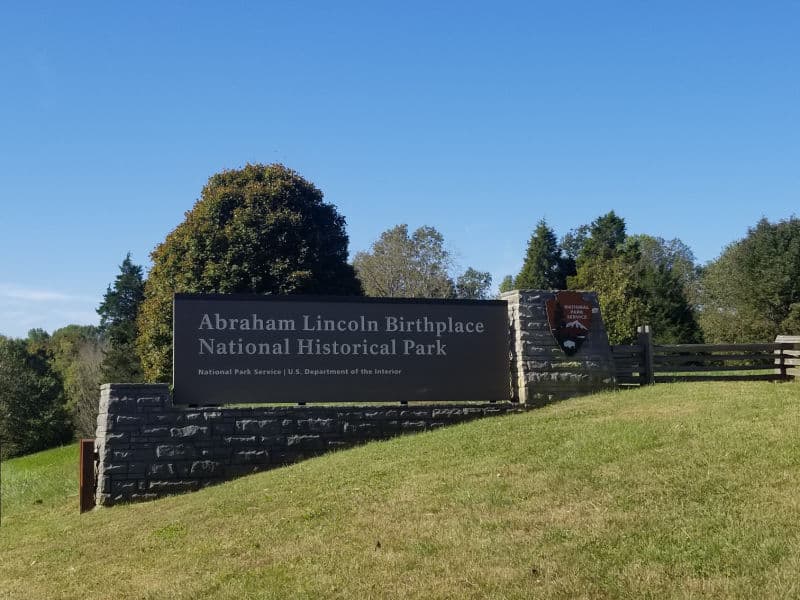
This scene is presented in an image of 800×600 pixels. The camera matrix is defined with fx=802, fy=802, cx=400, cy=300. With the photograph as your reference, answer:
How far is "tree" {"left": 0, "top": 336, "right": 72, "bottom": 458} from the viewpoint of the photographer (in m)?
39.0

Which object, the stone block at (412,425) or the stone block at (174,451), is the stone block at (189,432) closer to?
the stone block at (174,451)

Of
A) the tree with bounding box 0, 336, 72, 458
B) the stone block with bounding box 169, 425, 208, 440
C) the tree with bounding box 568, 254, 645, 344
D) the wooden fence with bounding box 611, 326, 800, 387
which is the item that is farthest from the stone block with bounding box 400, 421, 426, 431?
the tree with bounding box 0, 336, 72, 458

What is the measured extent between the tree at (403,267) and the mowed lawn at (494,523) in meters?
24.4

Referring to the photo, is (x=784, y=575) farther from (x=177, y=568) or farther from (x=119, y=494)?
(x=119, y=494)

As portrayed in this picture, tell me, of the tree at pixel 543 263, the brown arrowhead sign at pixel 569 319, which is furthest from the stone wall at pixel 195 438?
the tree at pixel 543 263

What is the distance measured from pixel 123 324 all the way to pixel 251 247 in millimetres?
20332

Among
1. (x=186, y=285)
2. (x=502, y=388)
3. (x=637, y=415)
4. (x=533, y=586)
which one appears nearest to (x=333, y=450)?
(x=502, y=388)

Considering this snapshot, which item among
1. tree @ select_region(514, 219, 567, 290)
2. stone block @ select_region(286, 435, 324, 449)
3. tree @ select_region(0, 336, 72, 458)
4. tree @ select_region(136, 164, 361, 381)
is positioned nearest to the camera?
stone block @ select_region(286, 435, 324, 449)

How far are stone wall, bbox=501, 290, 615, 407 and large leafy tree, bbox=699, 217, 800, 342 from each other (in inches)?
887

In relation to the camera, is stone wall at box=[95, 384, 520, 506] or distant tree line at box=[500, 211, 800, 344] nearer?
stone wall at box=[95, 384, 520, 506]

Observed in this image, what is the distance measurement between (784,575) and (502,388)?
900 centimetres

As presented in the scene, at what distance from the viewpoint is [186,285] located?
72.2ft

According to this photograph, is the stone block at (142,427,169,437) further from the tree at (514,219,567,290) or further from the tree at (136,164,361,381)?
the tree at (514,219,567,290)

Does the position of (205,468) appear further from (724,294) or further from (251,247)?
(724,294)
